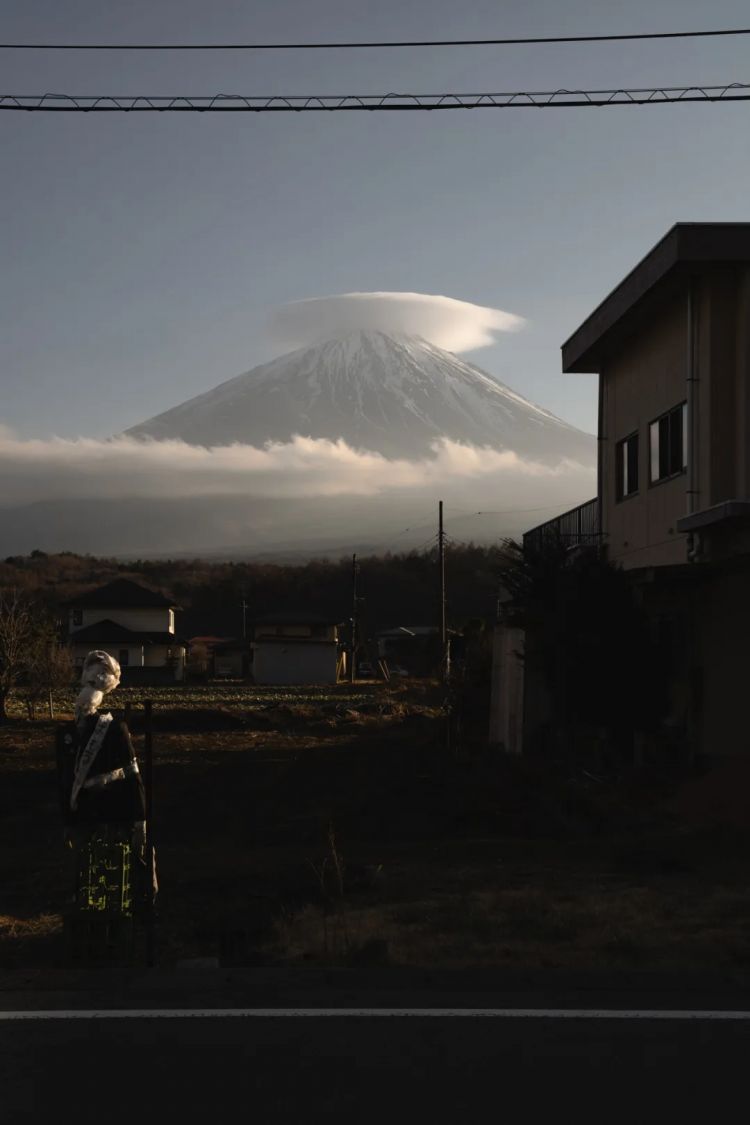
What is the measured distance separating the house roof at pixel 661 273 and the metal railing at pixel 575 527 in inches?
121

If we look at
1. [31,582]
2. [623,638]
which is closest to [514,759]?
[623,638]

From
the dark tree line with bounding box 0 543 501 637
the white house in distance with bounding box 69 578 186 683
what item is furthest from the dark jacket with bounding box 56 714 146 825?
the dark tree line with bounding box 0 543 501 637

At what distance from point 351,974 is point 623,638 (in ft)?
38.4

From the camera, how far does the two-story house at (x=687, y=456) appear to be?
14945 mm

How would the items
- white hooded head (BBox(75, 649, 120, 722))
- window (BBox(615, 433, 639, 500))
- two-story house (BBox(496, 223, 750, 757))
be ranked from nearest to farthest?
1. white hooded head (BBox(75, 649, 120, 722))
2. two-story house (BBox(496, 223, 750, 757))
3. window (BBox(615, 433, 639, 500))

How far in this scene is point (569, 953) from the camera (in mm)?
7359

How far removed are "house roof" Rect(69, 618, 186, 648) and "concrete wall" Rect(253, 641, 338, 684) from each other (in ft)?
19.6

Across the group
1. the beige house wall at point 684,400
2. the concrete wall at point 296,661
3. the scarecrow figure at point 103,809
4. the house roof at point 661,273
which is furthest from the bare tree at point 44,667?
the concrete wall at point 296,661

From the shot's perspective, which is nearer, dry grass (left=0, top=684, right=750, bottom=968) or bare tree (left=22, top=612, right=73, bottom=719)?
dry grass (left=0, top=684, right=750, bottom=968)

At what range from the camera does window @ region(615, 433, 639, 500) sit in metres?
19.5

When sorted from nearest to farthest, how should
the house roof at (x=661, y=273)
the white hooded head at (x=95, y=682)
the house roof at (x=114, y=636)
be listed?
the white hooded head at (x=95, y=682) → the house roof at (x=661, y=273) → the house roof at (x=114, y=636)

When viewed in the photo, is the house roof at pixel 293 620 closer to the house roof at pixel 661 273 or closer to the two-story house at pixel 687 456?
the two-story house at pixel 687 456

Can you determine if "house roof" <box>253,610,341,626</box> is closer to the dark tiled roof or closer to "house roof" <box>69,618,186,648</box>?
"house roof" <box>69,618,186,648</box>

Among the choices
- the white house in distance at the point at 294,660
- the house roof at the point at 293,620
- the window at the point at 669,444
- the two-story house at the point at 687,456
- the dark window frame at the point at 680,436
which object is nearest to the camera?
the two-story house at the point at 687,456
